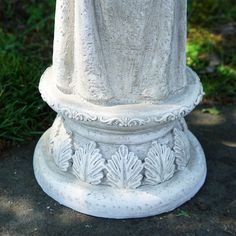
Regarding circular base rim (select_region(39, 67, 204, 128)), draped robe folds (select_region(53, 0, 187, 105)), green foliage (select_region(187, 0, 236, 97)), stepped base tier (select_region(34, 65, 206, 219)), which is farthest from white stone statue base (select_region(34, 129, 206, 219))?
green foliage (select_region(187, 0, 236, 97))

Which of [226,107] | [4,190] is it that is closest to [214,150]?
[226,107]

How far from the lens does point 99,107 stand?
324 centimetres

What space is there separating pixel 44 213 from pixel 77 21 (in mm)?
1210

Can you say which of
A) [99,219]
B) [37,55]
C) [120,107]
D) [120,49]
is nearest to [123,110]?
[120,107]

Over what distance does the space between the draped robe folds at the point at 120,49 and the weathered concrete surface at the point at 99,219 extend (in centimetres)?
74

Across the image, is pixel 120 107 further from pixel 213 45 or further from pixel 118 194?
pixel 213 45

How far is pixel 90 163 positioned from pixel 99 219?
0.34 metres

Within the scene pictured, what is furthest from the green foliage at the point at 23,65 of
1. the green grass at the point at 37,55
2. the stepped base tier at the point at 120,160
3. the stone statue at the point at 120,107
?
the stepped base tier at the point at 120,160

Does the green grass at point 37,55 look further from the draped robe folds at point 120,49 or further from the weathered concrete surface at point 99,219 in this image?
the draped robe folds at point 120,49

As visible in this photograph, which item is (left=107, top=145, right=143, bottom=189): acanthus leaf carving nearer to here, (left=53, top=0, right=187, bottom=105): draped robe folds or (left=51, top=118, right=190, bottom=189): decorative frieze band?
(left=51, top=118, right=190, bottom=189): decorative frieze band

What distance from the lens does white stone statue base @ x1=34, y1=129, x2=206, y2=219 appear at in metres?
3.38

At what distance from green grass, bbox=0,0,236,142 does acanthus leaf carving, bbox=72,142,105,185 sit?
77 centimetres

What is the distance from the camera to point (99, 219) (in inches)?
136

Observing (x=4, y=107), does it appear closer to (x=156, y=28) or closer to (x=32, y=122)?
(x=32, y=122)
